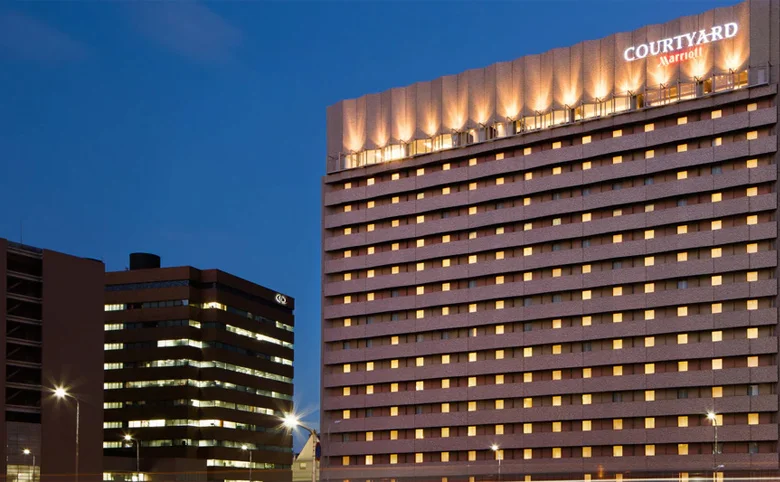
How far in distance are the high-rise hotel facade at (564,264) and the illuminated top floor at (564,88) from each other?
0.26 meters

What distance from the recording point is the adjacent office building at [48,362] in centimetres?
15100

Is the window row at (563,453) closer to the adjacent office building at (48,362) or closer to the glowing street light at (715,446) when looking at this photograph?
the glowing street light at (715,446)

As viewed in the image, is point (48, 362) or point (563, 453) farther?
point (48, 362)

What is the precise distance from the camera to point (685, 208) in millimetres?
149000

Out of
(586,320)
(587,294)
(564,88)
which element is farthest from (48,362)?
(564,88)

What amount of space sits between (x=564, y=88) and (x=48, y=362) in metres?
82.4

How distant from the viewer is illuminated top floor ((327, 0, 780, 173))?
149 m

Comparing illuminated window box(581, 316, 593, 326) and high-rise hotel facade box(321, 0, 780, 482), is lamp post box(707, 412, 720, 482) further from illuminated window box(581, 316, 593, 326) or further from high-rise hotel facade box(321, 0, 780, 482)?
illuminated window box(581, 316, 593, 326)

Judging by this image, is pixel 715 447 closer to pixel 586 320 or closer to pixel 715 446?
pixel 715 446

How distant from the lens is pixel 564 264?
6240 inches

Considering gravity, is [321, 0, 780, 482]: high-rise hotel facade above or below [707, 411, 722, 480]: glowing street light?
above

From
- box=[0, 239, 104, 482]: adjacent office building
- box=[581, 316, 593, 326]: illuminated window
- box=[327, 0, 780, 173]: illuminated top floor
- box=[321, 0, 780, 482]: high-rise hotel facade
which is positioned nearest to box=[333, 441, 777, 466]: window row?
box=[321, 0, 780, 482]: high-rise hotel facade

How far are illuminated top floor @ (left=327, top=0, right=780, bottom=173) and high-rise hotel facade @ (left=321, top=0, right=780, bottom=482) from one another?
0.26 meters

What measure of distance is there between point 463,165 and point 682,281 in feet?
127
